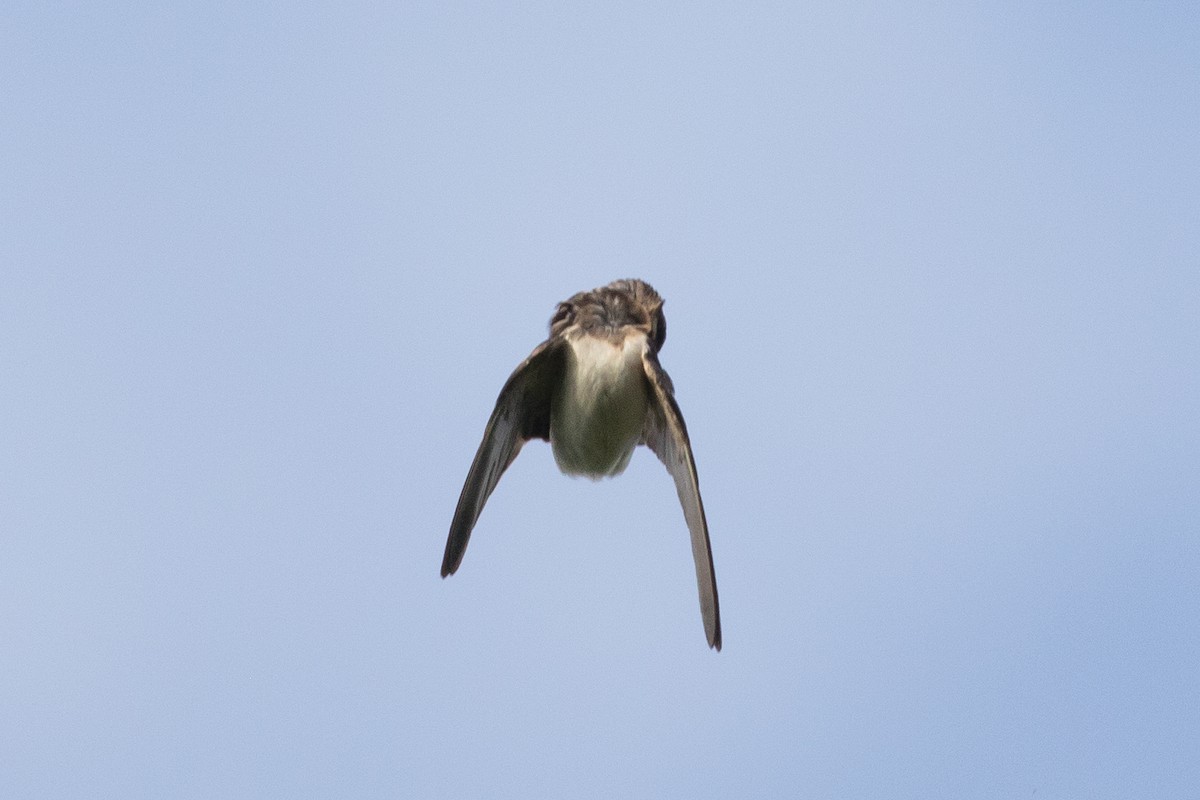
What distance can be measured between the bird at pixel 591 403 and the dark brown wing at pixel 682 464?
0.4 inches

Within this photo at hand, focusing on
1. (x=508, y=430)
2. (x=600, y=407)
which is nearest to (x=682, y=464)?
(x=600, y=407)

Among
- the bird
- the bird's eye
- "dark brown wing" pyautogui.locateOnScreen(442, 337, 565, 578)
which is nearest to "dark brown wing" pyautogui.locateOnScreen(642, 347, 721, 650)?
the bird

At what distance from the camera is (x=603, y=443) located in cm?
909

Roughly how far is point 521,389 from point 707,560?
2.35m

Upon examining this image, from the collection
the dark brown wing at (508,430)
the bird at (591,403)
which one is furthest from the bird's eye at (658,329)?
the dark brown wing at (508,430)

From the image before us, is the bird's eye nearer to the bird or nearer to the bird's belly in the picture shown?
the bird

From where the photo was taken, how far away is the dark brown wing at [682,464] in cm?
730

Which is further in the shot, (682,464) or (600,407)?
(600,407)

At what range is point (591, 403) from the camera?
8.80 m

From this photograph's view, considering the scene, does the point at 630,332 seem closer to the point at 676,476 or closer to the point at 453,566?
the point at 676,476

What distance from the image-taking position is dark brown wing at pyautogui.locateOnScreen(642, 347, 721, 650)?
7.30m

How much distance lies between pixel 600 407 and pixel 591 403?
0.23ft

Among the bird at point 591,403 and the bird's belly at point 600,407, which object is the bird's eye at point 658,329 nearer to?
the bird at point 591,403

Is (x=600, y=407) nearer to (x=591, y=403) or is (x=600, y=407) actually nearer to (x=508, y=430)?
(x=591, y=403)
